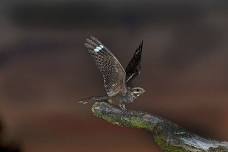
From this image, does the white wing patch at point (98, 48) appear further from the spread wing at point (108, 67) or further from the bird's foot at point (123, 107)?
the bird's foot at point (123, 107)

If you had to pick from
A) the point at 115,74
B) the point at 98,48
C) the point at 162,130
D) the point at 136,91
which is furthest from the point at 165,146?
the point at 98,48

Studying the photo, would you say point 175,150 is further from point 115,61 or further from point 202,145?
point 115,61

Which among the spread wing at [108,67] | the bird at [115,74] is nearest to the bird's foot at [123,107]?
the bird at [115,74]

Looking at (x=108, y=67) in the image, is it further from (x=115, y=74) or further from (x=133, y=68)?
(x=133, y=68)

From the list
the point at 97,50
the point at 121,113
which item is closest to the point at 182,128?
the point at 121,113

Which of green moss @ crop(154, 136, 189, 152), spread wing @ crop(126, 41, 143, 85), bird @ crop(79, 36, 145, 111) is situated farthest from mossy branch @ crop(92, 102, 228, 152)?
spread wing @ crop(126, 41, 143, 85)
